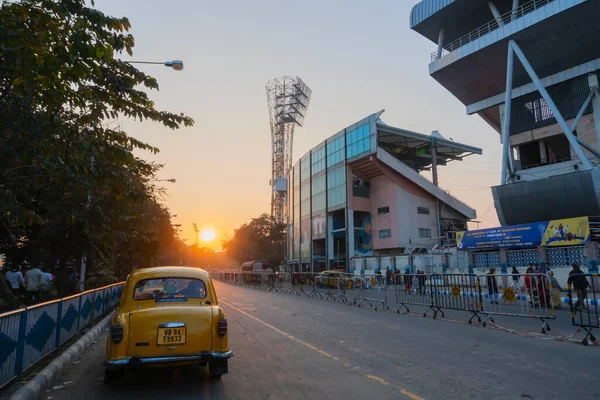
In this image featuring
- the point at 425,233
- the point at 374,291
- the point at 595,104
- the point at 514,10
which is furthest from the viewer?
the point at 425,233

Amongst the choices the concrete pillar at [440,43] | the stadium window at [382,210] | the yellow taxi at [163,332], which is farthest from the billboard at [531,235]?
the yellow taxi at [163,332]

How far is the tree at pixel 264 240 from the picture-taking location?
76312 mm

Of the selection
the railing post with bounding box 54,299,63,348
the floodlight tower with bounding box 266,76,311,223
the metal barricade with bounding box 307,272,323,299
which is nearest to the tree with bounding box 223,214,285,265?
the floodlight tower with bounding box 266,76,311,223

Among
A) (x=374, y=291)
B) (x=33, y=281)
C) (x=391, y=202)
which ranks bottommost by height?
(x=374, y=291)

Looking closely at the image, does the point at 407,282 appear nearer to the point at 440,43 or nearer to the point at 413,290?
the point at 413,290

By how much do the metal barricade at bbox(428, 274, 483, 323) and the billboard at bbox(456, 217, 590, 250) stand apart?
17056 millimetres

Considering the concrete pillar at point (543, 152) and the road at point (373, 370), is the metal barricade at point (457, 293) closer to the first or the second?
the road at point (373, 370)

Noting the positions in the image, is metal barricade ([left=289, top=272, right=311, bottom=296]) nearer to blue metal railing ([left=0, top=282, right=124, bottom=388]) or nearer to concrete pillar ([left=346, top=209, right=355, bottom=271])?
concrete pillar ([left=346, top=209, right=355, bottom=271])

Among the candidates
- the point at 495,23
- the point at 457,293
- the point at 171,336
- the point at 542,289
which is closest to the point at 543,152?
the point at 495,23

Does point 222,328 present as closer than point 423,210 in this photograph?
Yes

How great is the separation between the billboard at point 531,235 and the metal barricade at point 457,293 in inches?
671

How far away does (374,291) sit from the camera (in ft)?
61.6

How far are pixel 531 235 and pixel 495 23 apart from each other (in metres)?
19.9

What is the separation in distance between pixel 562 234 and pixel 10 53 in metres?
31.0
